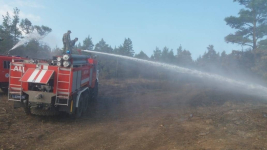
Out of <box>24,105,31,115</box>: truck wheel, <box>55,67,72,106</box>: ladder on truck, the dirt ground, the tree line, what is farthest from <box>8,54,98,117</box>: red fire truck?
the tree line

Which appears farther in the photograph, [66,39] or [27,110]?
[66,39]

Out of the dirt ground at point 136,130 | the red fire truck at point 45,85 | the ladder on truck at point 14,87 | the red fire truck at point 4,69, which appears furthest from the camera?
the red fire truck at point 4,69

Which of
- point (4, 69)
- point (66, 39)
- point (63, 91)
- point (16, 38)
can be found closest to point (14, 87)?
point (63, 91)

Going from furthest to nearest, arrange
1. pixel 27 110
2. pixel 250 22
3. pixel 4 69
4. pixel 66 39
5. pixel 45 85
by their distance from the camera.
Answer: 1. pixel 250 22
2. pixel 4 69
3. pixel 66 39
4. pixel 27 110
5. pixel 45 85

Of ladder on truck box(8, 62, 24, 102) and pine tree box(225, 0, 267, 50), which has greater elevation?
pine tree box(225, 0, 267, 50)

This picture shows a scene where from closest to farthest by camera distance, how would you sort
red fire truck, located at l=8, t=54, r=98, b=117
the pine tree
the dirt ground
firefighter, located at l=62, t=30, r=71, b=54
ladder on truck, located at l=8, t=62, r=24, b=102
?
the dirt ground
red fire truck, located at l=8, t=54, r=98, b=117
ladder on truck, located at l=8, t=62, r=24, b=102
firefighter, located at l=62, t=30, r=71, b=54
the pine tree

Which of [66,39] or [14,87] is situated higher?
[66,39]

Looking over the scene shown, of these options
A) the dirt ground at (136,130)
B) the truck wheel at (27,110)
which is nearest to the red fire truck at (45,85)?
the truck wheel at (27,110)

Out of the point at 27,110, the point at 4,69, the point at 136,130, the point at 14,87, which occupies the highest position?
the point at 4,69

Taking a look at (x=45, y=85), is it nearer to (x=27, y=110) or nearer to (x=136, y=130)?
(x=27, y=110)

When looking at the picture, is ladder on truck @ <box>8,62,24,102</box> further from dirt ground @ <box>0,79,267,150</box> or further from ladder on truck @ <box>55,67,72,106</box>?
ladder on truck @ <box>55,67,72,106</box>

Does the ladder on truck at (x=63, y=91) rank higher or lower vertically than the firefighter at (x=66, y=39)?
lower

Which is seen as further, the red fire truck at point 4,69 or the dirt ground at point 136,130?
the red fire truck at point 4,69

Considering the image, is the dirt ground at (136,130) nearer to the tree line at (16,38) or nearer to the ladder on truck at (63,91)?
the ladder on truck at (63,91)
